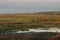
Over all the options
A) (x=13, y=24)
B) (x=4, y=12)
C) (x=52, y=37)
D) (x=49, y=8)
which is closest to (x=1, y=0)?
(x=4, y=12)

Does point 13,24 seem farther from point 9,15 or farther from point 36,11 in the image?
point 36,11

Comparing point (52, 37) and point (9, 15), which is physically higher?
point (9, 15)

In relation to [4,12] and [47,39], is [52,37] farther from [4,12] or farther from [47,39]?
[4,12]

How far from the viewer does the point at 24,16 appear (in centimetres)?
109

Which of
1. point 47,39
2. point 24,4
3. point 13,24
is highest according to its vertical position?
point 24,4

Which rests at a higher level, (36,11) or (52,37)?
(36,11)

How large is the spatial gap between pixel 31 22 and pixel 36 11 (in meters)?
0.09

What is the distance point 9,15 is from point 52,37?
0.36 meters

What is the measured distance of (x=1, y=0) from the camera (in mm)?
1114

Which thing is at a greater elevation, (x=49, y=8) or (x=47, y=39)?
(x=49, y=8)

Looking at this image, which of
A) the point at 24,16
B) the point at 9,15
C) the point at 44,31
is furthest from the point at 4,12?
the point at 44,31

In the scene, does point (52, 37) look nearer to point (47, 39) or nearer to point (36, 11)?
point (47, 39)

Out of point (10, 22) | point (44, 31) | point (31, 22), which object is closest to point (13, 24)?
point (10, 22)

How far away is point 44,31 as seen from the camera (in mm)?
1084
